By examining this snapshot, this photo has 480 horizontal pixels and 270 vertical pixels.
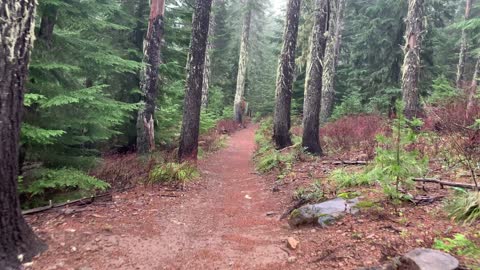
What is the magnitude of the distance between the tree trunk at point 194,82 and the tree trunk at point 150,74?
1241mm

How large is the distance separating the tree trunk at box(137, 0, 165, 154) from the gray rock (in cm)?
876

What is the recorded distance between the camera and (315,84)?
11430 millimetres

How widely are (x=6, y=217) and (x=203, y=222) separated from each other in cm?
314

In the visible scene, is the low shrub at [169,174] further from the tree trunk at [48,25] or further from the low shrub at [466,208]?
the low shrub at [466,208]

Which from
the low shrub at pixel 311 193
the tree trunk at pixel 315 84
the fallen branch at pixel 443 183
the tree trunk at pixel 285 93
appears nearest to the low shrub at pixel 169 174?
the low shrub at pixel 311 193

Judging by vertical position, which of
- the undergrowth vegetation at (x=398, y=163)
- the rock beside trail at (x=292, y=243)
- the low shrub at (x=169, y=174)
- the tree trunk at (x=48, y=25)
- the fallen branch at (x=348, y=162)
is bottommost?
the rock beside trail at (x=292, y=243)

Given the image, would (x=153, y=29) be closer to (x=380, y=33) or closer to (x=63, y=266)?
(x=63, y=266)

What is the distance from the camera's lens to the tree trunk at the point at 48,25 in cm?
716

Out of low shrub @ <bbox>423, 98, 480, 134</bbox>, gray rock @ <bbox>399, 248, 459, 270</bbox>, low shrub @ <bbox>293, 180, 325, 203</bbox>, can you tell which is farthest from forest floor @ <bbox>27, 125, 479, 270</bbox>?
low shrub @ <bbox>423, 98, 480, 134</bbox>

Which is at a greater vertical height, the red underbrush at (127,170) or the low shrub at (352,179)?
the low shrub at (352,179)

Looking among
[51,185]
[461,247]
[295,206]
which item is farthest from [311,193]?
[51,185]

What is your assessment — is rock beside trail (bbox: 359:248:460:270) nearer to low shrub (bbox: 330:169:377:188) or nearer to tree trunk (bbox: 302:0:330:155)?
low shrub (bbox: 330:169:377:188)

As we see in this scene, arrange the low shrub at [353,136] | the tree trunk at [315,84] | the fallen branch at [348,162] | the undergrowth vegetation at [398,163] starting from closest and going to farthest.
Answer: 1. the undergrowth vegetation at [398,163]
2. the fallen branch at [348,162]
3. the low shrub at [353,136]
4. the tree trunk at [315,84]

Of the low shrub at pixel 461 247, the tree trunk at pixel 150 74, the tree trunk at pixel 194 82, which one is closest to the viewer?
the low shrub at pixel 461 247
